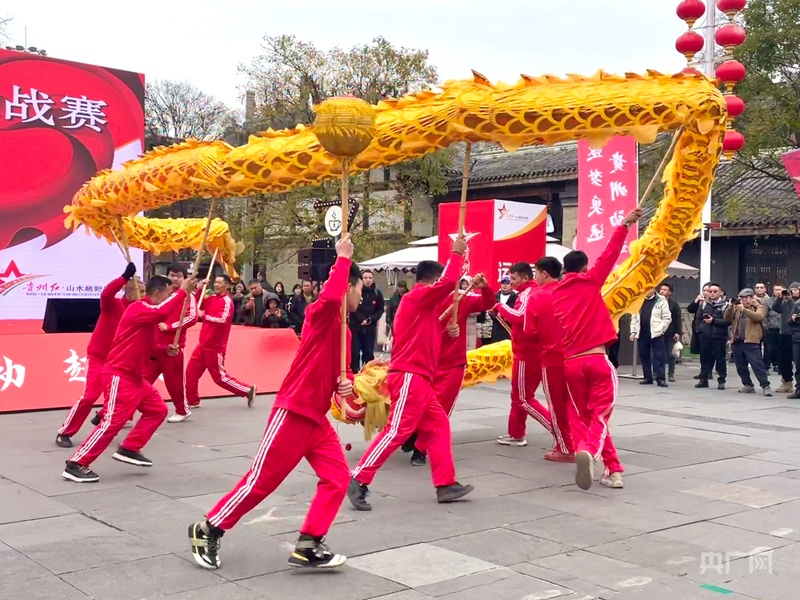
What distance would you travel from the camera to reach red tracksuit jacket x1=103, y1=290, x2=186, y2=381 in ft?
20.1

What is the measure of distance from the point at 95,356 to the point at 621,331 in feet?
29.7

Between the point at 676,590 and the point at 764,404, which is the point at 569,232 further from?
the point at 676,590

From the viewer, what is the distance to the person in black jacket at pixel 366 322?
12359 millimetres

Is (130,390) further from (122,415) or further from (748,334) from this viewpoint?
(748,334)

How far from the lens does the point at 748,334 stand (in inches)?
456

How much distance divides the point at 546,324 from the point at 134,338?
2948 mm

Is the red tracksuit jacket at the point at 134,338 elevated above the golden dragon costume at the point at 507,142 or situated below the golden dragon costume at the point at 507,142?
below

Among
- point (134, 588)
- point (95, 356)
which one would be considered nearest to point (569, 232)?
point (95, 356)

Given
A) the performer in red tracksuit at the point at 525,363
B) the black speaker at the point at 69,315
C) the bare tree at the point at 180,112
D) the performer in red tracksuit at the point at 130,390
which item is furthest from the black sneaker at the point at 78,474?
the bare tree at the point at 180,112

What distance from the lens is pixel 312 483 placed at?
5980mm

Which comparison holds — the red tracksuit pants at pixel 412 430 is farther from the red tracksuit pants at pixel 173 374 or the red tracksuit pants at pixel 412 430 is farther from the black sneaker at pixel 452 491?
the red tracksuit pants at pixel 173 374

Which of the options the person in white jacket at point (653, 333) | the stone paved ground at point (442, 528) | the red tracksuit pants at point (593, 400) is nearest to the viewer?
the stone paved ground at point (442, 528)

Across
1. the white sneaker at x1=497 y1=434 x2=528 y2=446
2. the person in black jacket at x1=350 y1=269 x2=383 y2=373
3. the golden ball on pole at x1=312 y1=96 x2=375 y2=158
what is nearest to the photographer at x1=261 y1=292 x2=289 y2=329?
the person in black jacket at x1=350 y1=269 x2=383 y2=373

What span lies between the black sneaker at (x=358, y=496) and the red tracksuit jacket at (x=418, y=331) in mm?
747
